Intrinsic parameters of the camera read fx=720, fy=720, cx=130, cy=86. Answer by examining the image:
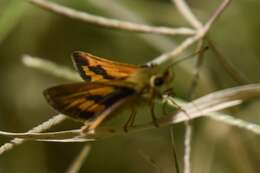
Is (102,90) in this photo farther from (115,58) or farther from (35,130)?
(115,58)

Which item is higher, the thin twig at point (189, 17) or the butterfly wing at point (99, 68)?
the thin twig at point (189, 17)

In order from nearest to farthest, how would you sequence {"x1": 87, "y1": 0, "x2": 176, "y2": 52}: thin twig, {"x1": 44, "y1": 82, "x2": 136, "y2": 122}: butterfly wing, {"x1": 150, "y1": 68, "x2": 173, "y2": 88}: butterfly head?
1. {"x1": 44, "y1": 82, "x2": 136, "y2": 122}: butterfly wing
2. {"x1": 150, "y1": 68, "x2": 173, "y2": 88}: butterfly head
3. {"x1": 87, "y1": 0, "x2": 176, "y2": 52}: thin twig

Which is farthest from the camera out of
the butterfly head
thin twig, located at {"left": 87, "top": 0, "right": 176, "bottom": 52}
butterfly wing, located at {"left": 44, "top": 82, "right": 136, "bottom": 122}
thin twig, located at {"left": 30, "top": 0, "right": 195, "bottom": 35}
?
thin twig, located at {"left": 87, "top": 0, "right": 176, "bottom": 52}

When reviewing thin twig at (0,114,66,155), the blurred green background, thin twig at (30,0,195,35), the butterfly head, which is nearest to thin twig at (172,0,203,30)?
thin twig at (30,0,195,35)

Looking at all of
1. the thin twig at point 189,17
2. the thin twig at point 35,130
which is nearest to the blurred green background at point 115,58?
the thin twig at point 189,17

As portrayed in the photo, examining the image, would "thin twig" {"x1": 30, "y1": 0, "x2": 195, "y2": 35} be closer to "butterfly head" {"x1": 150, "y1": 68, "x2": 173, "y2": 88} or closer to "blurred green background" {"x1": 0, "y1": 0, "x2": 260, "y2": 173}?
"butterfly head" {"x1": 150, "y1": 68, "x2": 173, "y2": 88}

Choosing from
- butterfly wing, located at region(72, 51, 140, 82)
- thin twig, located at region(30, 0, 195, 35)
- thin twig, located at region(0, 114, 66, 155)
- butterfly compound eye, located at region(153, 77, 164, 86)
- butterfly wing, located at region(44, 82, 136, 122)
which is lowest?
thin twig, located at region(0, 114, 66, 155)

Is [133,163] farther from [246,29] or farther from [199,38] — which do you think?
[199,38]

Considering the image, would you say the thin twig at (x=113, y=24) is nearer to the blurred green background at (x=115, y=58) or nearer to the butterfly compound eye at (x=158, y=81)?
the butterfly compound eye at (x=158, y=81)
